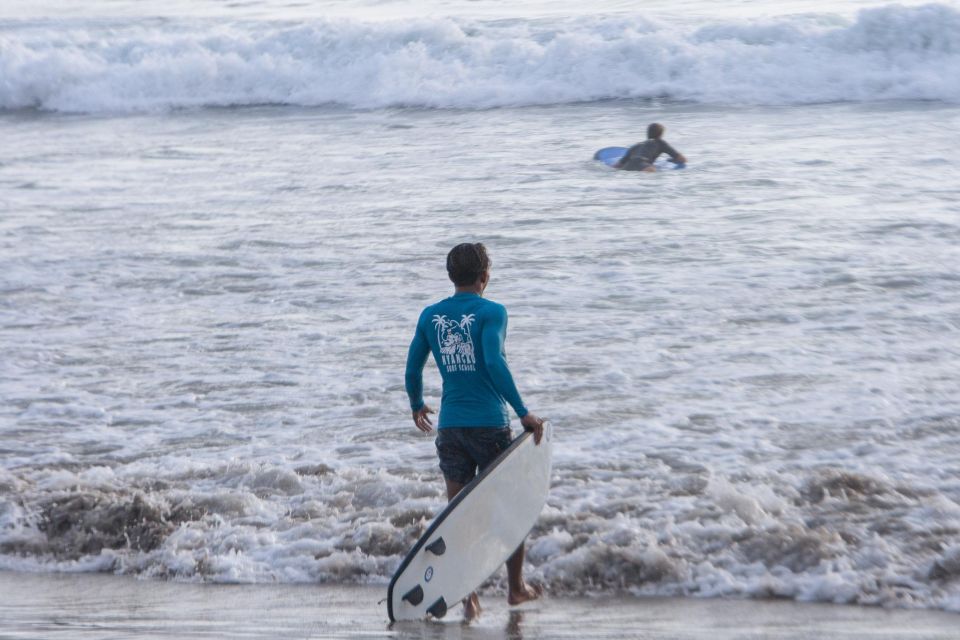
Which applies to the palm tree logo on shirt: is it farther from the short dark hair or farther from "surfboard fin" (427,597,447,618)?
"surfboard fin" (427,597,447,618)

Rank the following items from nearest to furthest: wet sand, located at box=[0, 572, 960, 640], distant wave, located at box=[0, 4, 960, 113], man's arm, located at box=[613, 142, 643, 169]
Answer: wet sand, located at box=[0, 572, 960, 640]
man's arm, located at box=[613, 142, 643, 169]
distant wave, located at box=[0, 4, 960, 113]

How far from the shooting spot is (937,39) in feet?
86.7

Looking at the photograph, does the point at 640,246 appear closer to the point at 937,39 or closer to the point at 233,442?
the point at 233,442

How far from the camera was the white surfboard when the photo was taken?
187 inches

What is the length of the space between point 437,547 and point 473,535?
19 centimetres

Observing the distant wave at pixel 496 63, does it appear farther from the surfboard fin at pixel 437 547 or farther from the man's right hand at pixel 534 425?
the surfboard fin at pixel 437 547

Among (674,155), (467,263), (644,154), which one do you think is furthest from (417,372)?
(674,155)

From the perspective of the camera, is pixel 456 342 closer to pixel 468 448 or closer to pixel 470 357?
pixel 470 357

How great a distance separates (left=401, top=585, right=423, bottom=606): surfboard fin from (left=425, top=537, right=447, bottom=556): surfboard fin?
148 mm

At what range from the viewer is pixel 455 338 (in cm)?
496

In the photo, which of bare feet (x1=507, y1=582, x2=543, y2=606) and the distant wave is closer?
bare feet (x1=507, y1=582, x2=543, y2=606)

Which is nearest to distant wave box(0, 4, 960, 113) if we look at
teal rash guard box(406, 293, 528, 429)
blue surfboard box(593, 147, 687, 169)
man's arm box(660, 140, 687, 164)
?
blue surfboard box(593, 147, 687, 169)

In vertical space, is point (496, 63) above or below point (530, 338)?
above

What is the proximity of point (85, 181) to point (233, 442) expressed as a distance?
11008 millimetres
